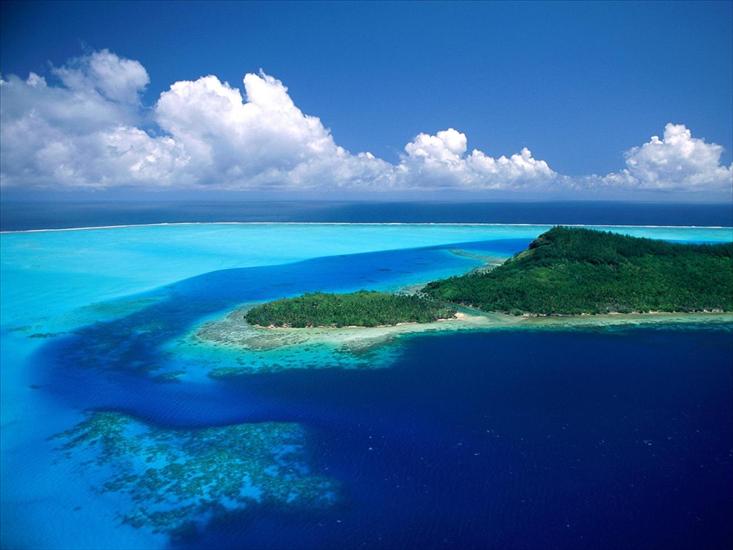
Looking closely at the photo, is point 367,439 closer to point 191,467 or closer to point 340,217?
point 191,467

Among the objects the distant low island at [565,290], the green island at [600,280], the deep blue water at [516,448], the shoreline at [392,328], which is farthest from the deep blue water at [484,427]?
the green island at [600,280]

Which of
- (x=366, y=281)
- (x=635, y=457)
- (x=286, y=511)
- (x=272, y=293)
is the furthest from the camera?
(x=366, y=281)

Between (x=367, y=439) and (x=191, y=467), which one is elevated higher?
(x=367, y=439)

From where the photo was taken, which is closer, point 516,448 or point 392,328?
point 516,448

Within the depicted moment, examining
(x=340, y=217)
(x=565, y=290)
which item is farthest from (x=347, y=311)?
(x=340, y=217)

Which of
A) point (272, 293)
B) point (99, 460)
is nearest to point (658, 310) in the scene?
point (272, 293)

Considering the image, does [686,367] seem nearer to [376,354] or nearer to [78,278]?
[376,354]
